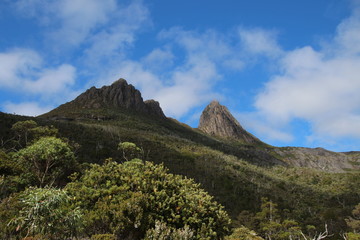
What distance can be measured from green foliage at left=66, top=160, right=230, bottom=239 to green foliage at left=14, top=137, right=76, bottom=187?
24.1 feet

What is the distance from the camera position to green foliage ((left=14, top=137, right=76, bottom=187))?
2362cm

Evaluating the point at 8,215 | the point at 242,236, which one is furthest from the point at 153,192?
the point at 242,236

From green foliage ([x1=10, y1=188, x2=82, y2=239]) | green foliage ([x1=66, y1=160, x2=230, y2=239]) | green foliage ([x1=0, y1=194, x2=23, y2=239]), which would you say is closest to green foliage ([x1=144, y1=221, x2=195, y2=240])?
green foliage ([x1=66, y1=160, x2=230, y2=239])

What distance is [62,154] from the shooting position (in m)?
25.5

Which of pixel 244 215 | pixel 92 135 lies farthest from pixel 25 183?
pixel 92 135

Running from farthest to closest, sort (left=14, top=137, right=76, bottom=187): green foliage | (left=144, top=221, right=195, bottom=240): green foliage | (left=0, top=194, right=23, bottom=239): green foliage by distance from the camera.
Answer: (left=14, top=137, right=76, bottom=187): green foliage
(left=144, top=221, right=195, bottom=240): green foliage
(left=0, top=194, right=23, bottom=239): green foliage

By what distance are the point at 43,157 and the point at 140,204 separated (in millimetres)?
13372

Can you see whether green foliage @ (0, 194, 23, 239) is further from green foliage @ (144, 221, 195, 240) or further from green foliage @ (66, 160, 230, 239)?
green foliage @ (144, 221, 195, 240)

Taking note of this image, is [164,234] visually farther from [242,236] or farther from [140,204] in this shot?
[242,236]

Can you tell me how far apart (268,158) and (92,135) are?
Result: 484 feet

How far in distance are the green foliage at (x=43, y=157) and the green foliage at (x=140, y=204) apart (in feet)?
24.1

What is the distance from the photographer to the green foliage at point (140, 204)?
14461 millimetres

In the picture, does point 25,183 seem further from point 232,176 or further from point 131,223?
point 232,176

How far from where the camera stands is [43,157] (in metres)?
23.6
